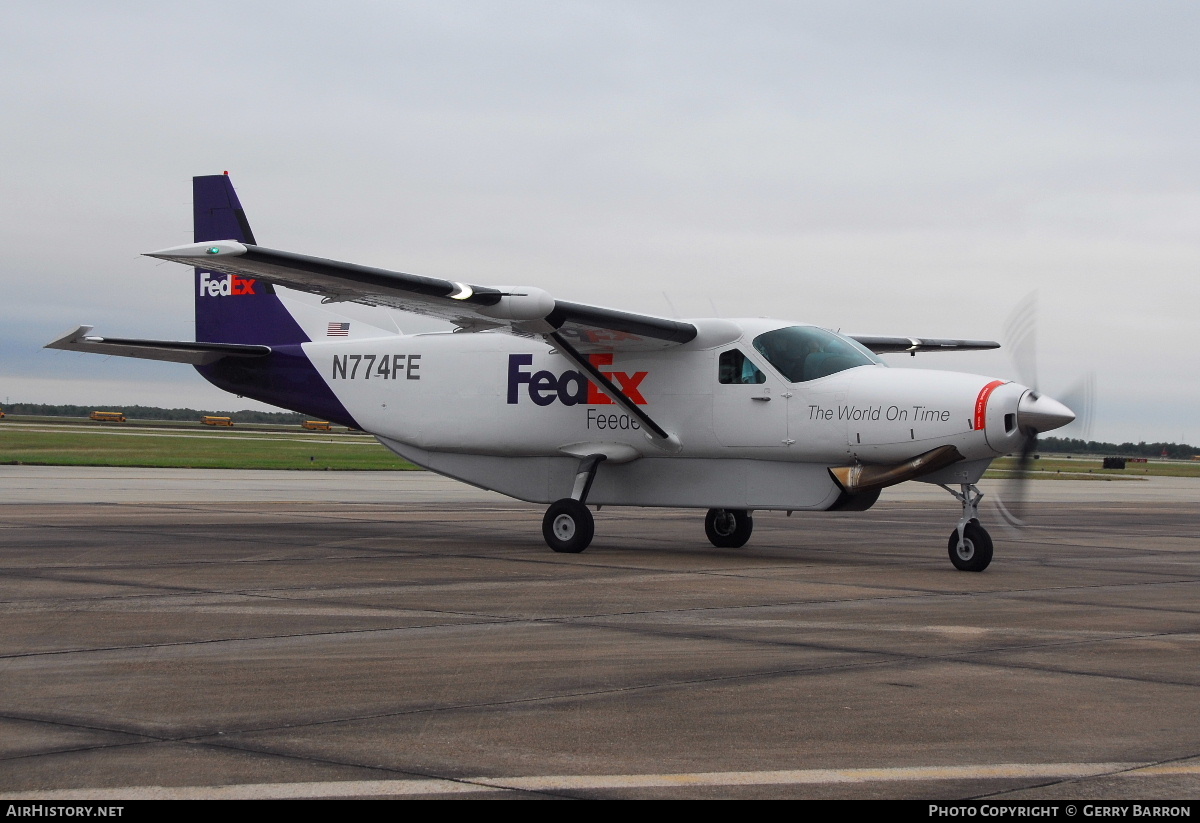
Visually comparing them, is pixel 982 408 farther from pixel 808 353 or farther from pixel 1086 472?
pixel 1086 472

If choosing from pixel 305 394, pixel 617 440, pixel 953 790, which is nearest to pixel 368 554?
pixel 617 440

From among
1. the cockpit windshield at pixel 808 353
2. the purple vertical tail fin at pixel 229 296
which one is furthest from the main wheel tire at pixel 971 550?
the purple vertical tail fin at pixel 229 296

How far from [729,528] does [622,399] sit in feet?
9.46

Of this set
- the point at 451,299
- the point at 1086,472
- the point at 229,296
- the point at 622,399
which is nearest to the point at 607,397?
the point at 622,399

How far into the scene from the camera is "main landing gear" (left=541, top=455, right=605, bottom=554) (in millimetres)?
15016

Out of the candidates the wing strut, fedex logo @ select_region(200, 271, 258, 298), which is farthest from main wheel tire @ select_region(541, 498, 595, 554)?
fedex logo @ select_region(200, 271, 258, 298)

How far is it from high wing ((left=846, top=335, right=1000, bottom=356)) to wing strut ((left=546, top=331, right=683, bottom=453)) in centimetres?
444

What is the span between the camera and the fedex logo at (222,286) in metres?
19.6

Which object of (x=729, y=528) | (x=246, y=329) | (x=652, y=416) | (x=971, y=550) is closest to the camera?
(x=971, y=550)

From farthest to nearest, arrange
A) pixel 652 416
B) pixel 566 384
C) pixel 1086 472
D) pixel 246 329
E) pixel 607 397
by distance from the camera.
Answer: pixel 1086 472 < pixel 246 329 < pixel 566 384 < pixel 607 397 < pixel 652 416

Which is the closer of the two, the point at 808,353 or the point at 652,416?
the point at 808,353

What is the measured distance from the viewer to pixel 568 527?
15.1 meters

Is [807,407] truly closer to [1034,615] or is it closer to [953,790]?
[1034,615]

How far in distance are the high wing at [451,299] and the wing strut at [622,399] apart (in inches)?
7.6
